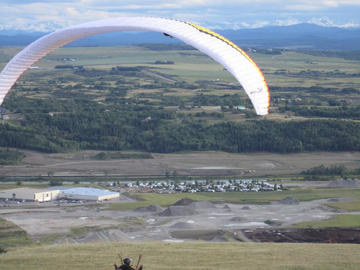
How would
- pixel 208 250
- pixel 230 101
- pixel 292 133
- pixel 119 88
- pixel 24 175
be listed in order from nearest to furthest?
pixel 208 250
pixel 24 175
pixel 292 133
pixel 230 101
pixel 119 88

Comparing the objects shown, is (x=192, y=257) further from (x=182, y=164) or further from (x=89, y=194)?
(x=182, y=164)

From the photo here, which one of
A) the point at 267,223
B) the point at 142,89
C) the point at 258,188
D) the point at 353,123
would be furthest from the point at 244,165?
the point at 142,89

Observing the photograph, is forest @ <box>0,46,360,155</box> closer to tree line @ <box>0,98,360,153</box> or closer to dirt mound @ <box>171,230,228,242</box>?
tree line @ <box>0,98,360,153</box>

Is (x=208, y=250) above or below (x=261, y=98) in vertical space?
below

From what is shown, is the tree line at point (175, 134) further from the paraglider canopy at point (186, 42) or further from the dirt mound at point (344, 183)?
the paraglider canopy at point (186, 42)

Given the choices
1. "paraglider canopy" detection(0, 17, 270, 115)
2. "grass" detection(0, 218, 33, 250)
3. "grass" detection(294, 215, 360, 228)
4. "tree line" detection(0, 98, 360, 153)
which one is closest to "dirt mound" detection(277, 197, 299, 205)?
"grass" detection(294, 215, 360, 228)

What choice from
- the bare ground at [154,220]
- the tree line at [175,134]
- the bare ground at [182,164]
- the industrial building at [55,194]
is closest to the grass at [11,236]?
the bare ground at [154,220]

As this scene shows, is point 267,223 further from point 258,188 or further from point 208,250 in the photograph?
point 208,250

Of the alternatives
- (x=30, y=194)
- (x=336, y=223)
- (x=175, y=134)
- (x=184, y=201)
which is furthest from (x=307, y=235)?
(x=175, y=134)
